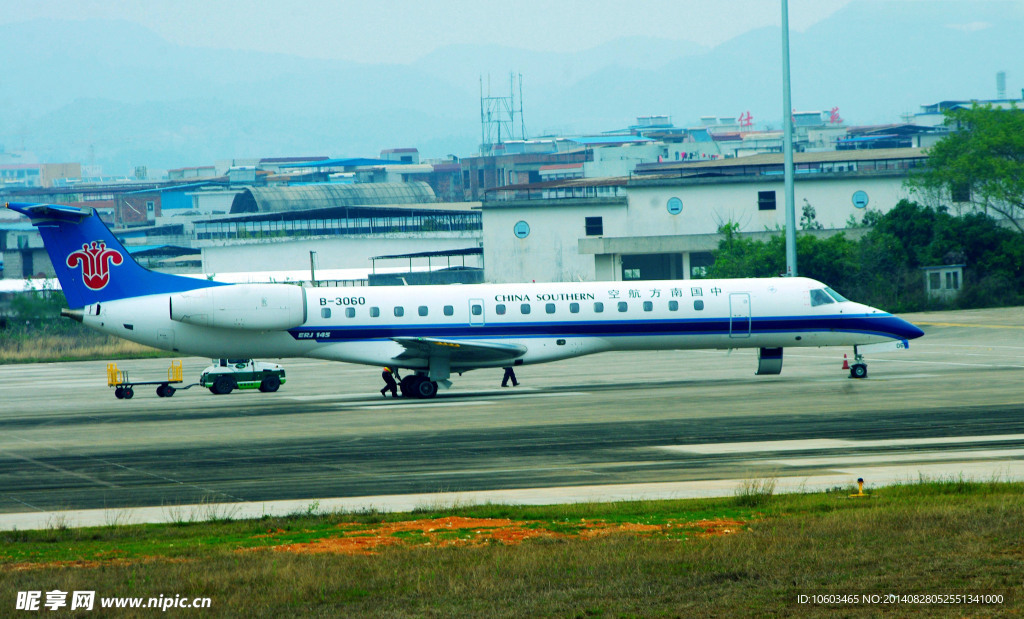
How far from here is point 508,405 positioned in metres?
30.2

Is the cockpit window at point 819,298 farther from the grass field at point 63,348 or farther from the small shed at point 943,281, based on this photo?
the grass field at point 63,348

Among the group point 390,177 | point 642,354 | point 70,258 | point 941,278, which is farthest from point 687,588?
point 390,177

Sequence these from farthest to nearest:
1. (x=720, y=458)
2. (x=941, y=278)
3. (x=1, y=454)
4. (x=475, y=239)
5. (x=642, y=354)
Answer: (x=475, y=239) → (x=941, y=278) → (x=642, y=354) → (x=1, y=454) → (x=720, y=458)

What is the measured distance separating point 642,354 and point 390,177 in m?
137

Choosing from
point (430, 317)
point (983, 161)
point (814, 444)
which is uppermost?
point (983, 161)

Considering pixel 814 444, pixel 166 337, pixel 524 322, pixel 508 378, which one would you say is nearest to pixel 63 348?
pixel 166 337

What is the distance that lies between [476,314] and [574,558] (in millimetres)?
20647

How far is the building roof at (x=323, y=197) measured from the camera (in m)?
130

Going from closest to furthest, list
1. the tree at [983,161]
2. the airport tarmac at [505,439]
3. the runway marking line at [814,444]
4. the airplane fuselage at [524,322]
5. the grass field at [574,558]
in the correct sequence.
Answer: the grass field at [574,558] < the airport tarmac at [505,439] < the runway marking line at [814,444] < the airplane fuselage at [524,322] < the tree at [983,161]

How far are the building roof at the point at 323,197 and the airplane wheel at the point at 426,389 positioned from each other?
329ft

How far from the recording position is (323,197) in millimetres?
135375

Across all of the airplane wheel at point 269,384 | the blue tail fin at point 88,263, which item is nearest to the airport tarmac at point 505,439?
the airplane wheel at point 269,384

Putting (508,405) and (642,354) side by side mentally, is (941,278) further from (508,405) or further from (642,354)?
(508,405)

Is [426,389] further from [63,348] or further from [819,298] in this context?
[63,348]
